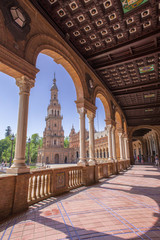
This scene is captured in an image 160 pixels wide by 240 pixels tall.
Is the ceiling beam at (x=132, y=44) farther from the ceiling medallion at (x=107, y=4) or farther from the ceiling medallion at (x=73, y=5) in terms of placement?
the ceiling medallion at (x=73, y=5)

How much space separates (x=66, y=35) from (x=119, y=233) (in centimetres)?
715

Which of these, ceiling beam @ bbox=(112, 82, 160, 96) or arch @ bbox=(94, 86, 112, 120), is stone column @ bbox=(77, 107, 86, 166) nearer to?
arch @ bbox=(94, 86, 112, 120)

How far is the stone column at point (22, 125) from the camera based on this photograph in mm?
3926

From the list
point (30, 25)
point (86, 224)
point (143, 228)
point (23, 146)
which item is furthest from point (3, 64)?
point (143, 228)

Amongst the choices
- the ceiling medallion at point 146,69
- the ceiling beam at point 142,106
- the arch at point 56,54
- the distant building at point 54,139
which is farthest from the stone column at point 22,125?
the distant building at point 54,139

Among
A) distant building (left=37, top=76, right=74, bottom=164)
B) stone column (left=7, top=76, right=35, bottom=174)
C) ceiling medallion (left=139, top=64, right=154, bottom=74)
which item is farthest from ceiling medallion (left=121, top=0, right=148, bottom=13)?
distant building (left=37, top=76, right=74, bottom=164)

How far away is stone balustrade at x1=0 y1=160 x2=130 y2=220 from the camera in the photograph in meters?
3.39

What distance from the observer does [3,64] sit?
389cm

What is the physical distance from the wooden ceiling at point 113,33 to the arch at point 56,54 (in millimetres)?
681

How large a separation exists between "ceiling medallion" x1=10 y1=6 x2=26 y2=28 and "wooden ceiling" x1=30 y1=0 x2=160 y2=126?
95 centimetres

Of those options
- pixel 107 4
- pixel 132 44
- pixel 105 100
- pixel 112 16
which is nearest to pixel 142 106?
pixel 105 100

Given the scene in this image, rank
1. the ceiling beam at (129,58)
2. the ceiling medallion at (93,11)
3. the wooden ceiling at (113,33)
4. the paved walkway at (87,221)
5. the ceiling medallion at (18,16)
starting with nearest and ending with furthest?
the paved walkway at (87,221), the ceiling medallion at (18,16), the wooden ceiling at (113,33), the ceiling medallion at (93,11), the ceiling beam at (129,58)

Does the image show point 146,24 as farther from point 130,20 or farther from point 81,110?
point 81,110

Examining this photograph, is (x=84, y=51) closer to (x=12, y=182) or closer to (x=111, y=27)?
(x=111, y=27)
